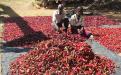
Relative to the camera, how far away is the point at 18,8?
3041 cm

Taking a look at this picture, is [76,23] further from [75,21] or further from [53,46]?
[53,46]

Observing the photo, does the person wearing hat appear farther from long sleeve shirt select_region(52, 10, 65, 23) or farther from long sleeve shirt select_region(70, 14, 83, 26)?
long sleeve shirt select_region(70, 14, 83, 26)

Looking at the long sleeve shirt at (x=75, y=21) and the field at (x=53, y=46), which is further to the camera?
the long sleeve shirt at (x=75, y=21)

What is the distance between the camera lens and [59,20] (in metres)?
21.1

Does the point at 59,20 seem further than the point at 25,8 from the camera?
No

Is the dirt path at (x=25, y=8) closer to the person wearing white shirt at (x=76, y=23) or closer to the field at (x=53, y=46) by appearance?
the field at (x=53, y=46)

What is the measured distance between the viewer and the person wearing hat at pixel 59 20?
20930mm

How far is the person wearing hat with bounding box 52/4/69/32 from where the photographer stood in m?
20.9

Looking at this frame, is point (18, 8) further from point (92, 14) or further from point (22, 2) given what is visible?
point (92, 14)

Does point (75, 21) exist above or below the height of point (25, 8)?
above

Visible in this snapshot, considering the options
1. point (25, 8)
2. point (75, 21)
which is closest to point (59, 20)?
point (75, 21)

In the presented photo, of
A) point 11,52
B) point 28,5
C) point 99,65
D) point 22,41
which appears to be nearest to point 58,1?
point 28,5

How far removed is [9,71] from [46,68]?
158 cm

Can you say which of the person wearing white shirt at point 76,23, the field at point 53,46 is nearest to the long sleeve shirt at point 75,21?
the person wearing white shirt at point 76,23
